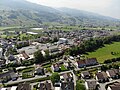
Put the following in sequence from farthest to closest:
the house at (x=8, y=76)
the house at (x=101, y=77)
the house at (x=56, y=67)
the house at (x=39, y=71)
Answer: the house at (x=56, y=67) < the house at (x=39, y=71) < the house at (x=8, y=76) < the house at (x=101, y=77)

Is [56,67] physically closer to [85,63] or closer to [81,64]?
[81,64]

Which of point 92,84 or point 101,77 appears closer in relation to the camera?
point 92,84

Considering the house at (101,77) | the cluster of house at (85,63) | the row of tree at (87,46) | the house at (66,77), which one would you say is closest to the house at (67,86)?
the house at (66,77)

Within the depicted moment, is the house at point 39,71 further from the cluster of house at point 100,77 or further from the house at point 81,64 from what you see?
the house at point 81,64

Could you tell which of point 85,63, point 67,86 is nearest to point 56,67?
point 85,63

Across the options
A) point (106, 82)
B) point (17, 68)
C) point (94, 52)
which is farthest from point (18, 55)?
point (106, 82)

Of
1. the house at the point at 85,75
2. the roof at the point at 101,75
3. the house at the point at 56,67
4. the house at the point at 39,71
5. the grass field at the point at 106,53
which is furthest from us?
the grass field at the point at 106,53

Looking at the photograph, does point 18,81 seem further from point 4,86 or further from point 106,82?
point 106,82

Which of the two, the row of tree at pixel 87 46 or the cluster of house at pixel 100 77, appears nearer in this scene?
the cluster of house at pixel 100 77

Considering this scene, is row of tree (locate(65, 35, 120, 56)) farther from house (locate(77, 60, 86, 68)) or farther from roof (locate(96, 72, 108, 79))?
roof (locate(96, 72, 108, 79))
